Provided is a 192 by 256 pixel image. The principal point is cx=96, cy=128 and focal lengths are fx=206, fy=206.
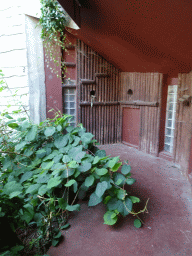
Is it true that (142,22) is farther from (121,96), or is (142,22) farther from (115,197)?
(121,96)

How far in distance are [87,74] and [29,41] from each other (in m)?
1.67

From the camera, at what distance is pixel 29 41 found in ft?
15.8

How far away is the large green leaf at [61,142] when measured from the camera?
2.65m

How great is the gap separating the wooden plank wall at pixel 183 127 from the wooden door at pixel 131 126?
1392 mm

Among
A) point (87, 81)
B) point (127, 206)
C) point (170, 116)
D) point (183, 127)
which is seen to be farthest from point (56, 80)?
point (127, 206)

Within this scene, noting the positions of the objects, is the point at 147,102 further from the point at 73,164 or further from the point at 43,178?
the point at 43,178

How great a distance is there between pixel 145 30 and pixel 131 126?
3216 millimetres

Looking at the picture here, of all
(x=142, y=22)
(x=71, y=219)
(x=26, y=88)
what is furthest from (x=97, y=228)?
(x=26, y=88)

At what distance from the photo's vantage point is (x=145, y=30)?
10.3ft

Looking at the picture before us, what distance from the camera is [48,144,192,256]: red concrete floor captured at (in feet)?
6.81

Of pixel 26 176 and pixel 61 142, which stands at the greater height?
pixel 61 142

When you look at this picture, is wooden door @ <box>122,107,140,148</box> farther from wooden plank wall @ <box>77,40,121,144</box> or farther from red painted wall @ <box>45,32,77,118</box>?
red painted wall @ <box>45,32,77,118</box>

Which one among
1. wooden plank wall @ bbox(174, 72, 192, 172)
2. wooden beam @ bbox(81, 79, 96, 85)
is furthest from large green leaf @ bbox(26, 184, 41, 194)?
wooden beam @ bbox(81, 79, 96, 85)

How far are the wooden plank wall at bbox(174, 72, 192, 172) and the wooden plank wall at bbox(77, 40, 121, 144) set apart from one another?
7.01ft
